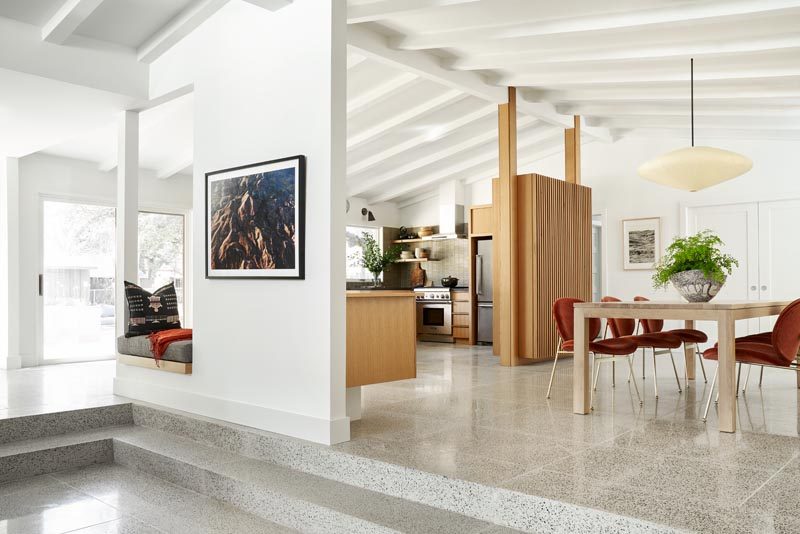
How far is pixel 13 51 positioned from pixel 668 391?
18.9ft

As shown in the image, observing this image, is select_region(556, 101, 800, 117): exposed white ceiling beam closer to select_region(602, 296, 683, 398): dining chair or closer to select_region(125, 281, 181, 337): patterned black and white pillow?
select_region(602, 296, 683, 398): dining chair

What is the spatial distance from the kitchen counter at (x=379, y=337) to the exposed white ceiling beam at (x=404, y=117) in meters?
3.51

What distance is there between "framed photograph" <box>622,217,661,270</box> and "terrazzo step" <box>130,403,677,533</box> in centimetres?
652

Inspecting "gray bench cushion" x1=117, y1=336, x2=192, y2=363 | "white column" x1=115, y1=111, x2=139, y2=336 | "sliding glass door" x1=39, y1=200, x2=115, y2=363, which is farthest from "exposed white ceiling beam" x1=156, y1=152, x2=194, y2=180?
"gray bench cushion" x1=117, y1=336, x2=192, y2=363

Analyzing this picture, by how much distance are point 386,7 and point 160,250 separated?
547 cm

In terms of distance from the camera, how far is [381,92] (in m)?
6.83

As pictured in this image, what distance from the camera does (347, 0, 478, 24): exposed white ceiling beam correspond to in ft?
15.0

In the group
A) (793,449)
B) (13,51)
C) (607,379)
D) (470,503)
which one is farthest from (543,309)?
(13,51)

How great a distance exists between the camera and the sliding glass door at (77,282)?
304 inches

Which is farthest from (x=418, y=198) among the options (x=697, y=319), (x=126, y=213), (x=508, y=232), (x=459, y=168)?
(x=697, y=319)

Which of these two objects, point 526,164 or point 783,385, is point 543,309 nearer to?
point 783,385

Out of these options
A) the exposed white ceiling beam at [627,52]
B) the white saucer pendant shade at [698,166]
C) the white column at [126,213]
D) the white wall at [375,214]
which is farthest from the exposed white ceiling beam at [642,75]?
the white wall at [375,214]

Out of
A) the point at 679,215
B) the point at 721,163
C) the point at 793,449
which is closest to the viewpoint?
the point at 793,449

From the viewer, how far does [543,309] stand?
23.7ft
